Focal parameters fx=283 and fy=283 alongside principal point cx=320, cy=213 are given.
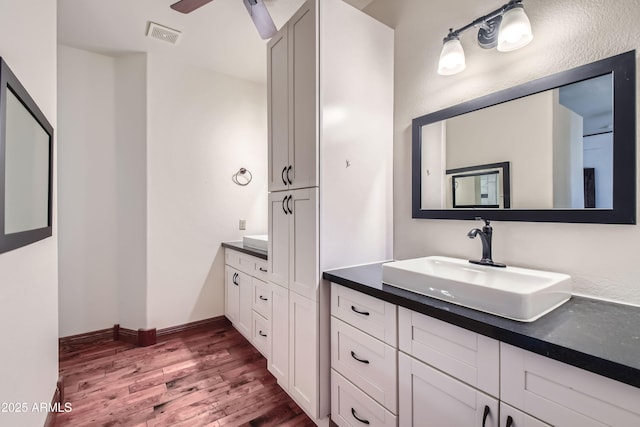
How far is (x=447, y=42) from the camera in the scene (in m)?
1.42

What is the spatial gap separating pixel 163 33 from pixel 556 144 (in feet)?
9.02

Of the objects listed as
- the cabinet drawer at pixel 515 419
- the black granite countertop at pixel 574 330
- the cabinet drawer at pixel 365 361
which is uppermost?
the black granite countertop at pixel 574 330

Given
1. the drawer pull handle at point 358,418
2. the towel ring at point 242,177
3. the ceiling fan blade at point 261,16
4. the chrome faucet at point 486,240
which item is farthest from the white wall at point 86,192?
the chrome faucet at point 486,240

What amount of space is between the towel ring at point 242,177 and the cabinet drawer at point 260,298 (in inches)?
47.2

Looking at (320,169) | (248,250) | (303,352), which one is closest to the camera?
(320,169)

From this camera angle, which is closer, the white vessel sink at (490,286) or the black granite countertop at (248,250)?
the white vessel sink at (490,286)

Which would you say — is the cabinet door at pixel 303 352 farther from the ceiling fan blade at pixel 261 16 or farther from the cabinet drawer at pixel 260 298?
the ceiling fan blade at pixel 261 16

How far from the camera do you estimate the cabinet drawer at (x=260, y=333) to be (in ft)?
7.27

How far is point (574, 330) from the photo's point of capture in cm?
80

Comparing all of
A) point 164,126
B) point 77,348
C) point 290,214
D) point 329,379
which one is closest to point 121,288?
point 77,348

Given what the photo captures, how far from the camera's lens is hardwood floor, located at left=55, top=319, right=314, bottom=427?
1659 millimetres

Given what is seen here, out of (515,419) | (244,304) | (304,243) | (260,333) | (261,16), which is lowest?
(260,333)

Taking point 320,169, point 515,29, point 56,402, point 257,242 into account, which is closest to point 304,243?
point 320,169

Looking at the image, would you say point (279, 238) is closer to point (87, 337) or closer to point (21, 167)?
point (21, 167)
